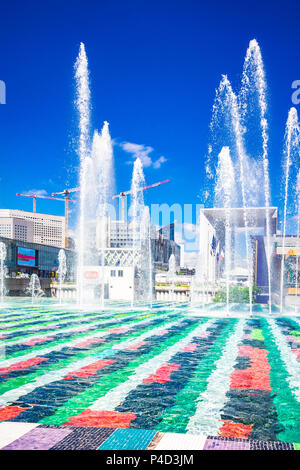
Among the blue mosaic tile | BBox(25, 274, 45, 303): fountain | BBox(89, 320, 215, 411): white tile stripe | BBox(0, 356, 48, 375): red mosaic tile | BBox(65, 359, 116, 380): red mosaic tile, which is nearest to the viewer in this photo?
the blue mosaic tile

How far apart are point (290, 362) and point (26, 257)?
208 ft

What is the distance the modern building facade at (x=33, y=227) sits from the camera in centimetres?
15225

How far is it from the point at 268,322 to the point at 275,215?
1693 inches

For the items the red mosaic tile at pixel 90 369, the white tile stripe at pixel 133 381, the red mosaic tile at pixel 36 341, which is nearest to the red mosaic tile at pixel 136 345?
the white tile stripe at pixel 133 381

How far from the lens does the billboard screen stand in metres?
65.9

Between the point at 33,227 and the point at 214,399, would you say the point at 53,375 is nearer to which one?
the point at 214,399

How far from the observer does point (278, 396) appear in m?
6.16

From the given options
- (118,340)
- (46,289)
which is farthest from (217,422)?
(46,289)

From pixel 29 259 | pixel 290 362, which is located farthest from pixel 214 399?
pixel 29 259

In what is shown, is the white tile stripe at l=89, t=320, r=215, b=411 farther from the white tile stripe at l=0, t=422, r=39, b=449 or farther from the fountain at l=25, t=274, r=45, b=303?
the fountain at l=25, t=274, r=45, b=303

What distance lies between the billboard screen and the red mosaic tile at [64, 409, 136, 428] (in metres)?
63.1

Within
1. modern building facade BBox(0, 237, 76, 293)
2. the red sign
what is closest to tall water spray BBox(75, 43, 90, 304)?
the red sign

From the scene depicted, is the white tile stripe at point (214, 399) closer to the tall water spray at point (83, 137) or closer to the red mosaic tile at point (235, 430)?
the red mosaic tile at point (235, 430)

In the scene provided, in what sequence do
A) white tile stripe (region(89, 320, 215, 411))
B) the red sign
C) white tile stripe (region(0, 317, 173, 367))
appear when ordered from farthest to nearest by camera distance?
the red sign < white tile stripe (region(0, 317, 173, 367)) < white tile stripe (region(89, 320, 215, 411))
